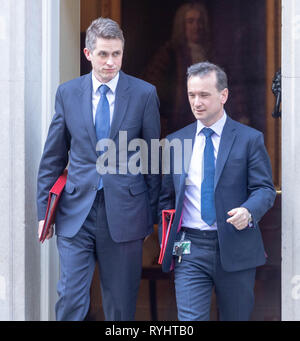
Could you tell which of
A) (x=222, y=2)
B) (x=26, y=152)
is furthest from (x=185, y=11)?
(x=26, y=152)

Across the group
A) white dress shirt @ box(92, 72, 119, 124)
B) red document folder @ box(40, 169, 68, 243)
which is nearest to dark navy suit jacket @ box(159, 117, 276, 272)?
white dress shirt @ box(92, 72, 119, 124)

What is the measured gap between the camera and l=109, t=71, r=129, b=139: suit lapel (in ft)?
12.5

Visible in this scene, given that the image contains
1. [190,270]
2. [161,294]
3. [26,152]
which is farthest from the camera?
Answer: [161,294]

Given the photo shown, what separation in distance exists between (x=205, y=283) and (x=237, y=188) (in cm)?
57

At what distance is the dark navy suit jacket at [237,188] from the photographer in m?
3.64

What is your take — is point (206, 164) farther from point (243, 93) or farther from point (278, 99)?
point (243, 93)

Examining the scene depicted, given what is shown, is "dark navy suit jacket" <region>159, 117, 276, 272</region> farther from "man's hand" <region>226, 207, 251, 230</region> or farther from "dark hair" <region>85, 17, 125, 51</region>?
"dark hair" <region>85, 17, 125, 51</region>

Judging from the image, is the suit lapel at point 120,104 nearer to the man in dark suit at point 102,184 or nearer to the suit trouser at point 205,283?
the man in dark suit at point 102,184

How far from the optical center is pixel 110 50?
375cm

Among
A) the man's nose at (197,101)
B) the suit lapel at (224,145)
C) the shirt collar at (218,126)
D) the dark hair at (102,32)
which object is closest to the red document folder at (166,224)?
the suit lapel at (224,145)

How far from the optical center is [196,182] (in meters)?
3.73

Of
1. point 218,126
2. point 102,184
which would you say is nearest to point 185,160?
point 218,126

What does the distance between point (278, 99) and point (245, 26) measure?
2.30m

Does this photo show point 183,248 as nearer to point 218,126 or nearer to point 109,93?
point 218,126
